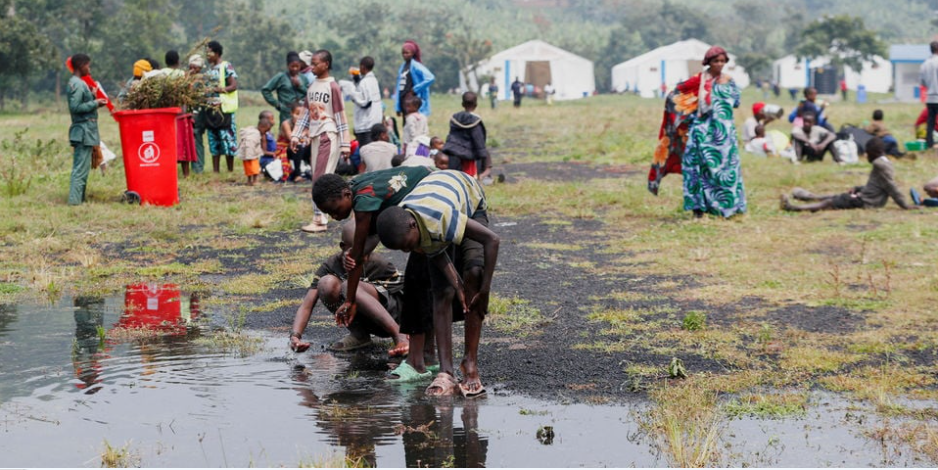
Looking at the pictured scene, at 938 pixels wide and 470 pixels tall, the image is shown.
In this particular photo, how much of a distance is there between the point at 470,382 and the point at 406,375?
55 centimetres

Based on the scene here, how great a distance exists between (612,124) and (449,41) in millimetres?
45539

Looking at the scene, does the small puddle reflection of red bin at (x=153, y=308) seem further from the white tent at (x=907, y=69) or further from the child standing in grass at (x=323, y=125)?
the white tent at (x=907, y=69)

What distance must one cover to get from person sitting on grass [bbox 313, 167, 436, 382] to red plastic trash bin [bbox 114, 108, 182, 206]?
7858mm

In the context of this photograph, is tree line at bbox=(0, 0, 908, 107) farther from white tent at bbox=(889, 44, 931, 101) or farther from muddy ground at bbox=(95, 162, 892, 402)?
muddy ground at bbox=(95, 162, 892, 402)

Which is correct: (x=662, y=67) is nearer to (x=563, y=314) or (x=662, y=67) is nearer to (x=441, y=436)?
(x=563, y=314)

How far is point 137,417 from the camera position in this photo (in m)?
5.71

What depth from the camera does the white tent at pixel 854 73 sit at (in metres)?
78.9

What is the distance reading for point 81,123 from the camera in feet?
44.8

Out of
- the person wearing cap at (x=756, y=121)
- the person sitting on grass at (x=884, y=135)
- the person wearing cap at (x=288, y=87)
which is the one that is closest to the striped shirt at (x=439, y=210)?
the person wearing cap at (x=288, y=87)

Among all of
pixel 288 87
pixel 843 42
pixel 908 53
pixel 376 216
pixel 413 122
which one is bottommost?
pixel 376 216

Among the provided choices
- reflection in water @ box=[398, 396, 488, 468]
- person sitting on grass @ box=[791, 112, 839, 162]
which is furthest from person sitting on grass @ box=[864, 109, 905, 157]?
reflection in water @ box=[398, 396, 488, 468]

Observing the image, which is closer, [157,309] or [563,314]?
[563,314]

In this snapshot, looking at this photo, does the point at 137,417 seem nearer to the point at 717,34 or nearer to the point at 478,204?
the point at 478,204

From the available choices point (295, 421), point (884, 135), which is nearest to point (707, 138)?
point (295, 421)
